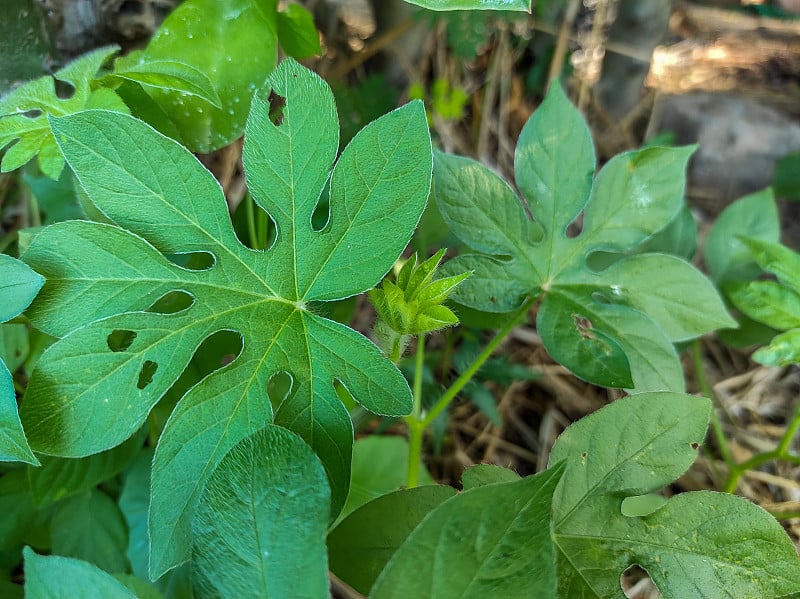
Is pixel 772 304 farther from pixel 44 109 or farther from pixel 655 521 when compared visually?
pixel 44 109

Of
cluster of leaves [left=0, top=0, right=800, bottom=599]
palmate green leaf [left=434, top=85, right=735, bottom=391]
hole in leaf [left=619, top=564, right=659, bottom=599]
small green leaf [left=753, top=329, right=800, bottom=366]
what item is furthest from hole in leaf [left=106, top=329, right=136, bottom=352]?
hole in leaf [left=619, top=564, right=659, bottom=599]

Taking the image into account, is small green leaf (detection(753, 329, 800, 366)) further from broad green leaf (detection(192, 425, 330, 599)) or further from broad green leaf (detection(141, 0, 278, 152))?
broad green leaf (detection(141, 0, 278, 152))

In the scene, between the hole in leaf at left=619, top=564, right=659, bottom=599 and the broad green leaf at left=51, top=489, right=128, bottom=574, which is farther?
the hole in leaf at left=619, top=564, right=659, bottom=599

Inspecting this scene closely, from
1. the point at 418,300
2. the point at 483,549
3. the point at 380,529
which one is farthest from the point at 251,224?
the point at 483,549

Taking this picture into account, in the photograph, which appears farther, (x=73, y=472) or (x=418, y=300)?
(x=73, y=472)

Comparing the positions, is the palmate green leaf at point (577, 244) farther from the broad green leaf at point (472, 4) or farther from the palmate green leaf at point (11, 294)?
the palmate green leaf at point (11, 294)

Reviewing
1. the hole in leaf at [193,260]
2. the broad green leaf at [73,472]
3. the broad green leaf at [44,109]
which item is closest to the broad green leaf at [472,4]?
the broad green leaf at [44,109]
